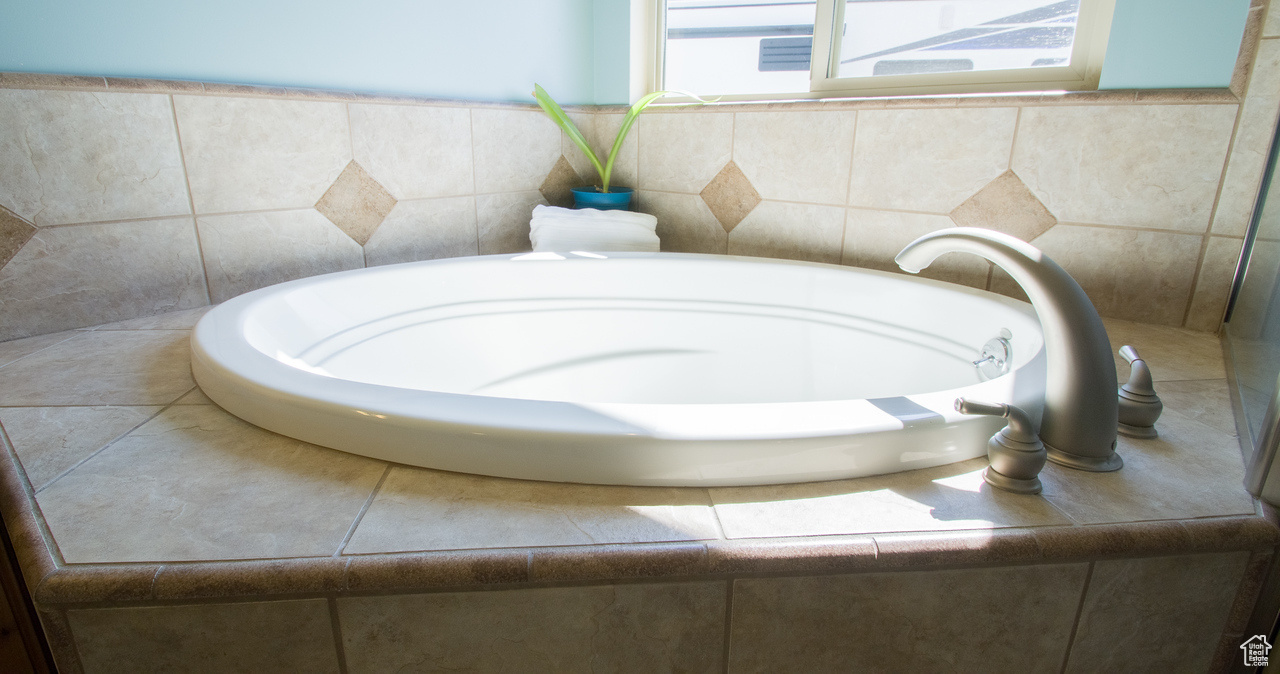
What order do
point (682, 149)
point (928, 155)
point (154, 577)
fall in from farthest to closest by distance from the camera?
point (682, 149)
point (928, 155)
point (154, 577)

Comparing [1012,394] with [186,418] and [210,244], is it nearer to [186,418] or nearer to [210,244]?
[186,418]

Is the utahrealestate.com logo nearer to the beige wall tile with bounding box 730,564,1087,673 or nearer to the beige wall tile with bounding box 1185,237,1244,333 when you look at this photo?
the beige wall tile with bounding box 730,564,1087,673

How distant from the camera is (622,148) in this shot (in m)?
1.75

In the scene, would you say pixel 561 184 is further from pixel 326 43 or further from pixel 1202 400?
pixel 1202 400

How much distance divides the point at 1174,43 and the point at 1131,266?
1.21ft

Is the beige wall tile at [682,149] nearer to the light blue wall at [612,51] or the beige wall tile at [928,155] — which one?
A: the light blue wall at [612,51]

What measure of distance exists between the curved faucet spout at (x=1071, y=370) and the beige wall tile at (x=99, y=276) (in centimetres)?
125

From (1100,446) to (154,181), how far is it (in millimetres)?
1365

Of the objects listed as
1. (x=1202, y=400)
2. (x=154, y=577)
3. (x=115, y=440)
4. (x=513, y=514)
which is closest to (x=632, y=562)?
(x=513, y=514)

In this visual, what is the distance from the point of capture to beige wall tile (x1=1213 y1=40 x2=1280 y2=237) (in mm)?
1007

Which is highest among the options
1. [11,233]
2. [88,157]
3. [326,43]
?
[326,43]

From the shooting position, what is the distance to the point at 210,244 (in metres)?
1.15

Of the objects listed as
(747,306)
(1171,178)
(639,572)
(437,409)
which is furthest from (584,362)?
(1171,178)

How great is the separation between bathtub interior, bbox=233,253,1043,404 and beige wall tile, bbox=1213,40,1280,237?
0.39 metres
